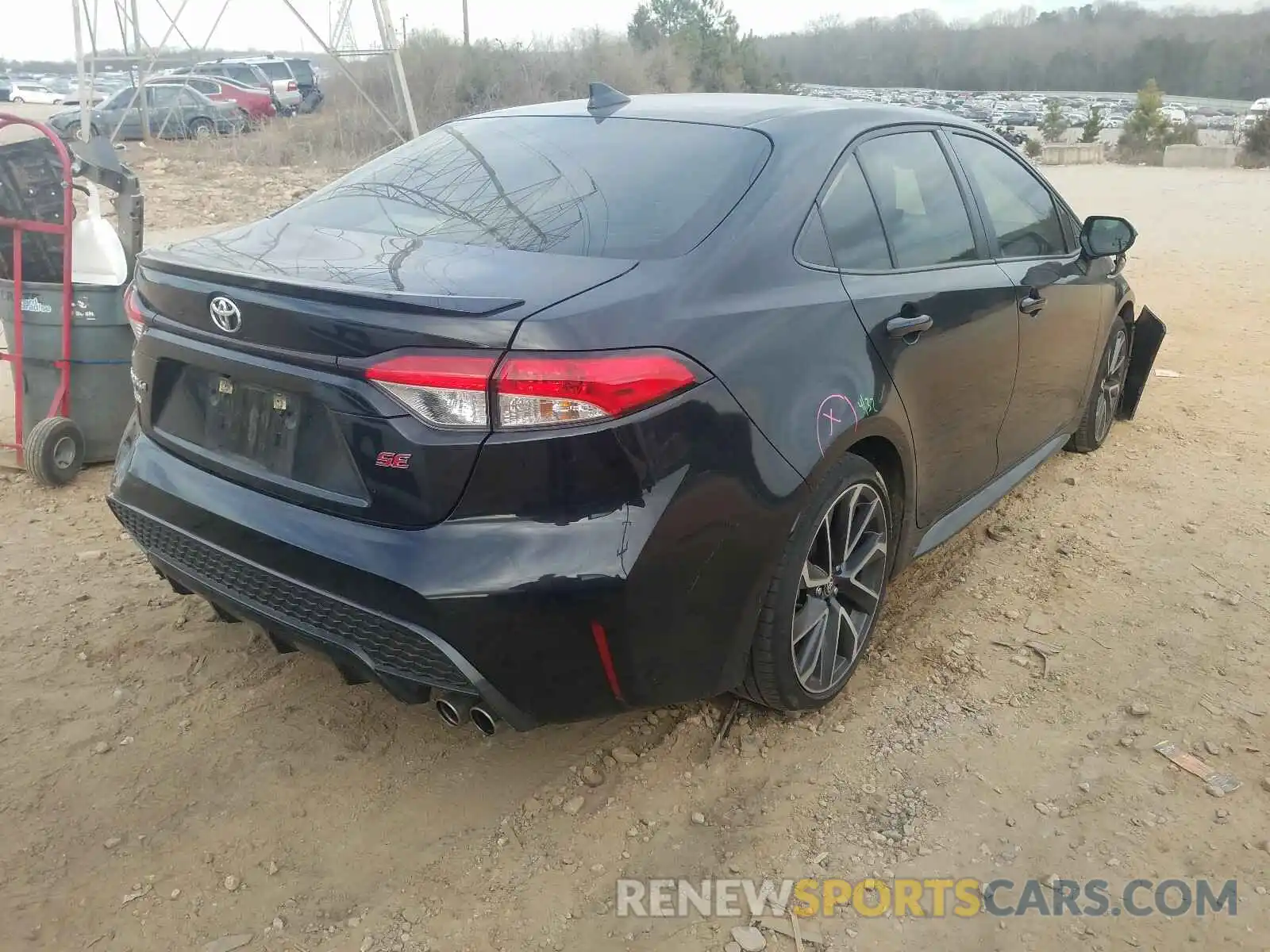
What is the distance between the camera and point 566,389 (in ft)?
6.55

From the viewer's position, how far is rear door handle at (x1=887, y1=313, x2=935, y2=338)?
9.05ft

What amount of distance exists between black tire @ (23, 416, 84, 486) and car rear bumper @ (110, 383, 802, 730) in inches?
99.0

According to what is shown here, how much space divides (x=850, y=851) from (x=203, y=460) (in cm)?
180

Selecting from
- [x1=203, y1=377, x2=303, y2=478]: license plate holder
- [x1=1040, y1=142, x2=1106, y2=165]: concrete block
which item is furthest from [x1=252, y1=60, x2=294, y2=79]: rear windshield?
[x1=203, y1=377, x2=303, y2=478]: license plate holder

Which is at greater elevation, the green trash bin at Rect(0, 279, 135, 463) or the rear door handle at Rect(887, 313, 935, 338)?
the rear door handle at Rect(887, 313, 935, 338)

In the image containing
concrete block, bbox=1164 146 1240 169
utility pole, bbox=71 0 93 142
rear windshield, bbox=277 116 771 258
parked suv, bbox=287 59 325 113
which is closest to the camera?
rear windshield, bbox=277 116 771 258

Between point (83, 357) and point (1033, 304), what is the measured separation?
13.5 feet

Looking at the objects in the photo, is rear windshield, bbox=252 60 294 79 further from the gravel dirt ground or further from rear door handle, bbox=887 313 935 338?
rear door handle, bbox=887 313 935 338

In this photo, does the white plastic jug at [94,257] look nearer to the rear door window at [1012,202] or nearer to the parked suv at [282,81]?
the rear door window at [1012,202]

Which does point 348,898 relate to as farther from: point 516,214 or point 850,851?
point 516,214

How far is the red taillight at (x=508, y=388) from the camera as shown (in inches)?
77.9

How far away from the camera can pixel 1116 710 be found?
2941 millimetres

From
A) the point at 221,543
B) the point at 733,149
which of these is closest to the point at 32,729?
the point at 221,543

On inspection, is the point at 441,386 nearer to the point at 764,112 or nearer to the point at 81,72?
the point at 764,112
